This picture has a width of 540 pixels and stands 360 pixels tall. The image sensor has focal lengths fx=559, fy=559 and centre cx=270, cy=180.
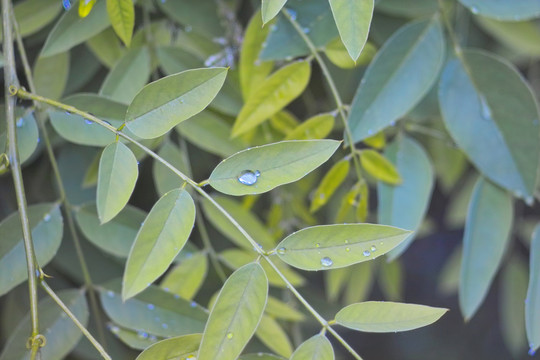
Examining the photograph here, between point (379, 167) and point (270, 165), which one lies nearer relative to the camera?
point (270, 165)

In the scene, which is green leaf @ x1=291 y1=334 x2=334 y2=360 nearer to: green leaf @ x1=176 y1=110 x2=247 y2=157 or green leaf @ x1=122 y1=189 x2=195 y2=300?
→ green leaf @ x1=122 y1=189 x2=195 y2=300

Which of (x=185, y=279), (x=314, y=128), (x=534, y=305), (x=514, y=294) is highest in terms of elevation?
(x=314, y=128)

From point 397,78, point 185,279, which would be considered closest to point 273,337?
point 185,279

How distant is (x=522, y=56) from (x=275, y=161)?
2.45 feet

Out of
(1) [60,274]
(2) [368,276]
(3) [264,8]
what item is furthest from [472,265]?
(1) [60,274]

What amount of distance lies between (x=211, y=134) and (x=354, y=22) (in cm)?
28

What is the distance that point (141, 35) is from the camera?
716 millimetres

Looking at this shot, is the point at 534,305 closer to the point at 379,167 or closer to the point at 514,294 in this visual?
the point at 379,167

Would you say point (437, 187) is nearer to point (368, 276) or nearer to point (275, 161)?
point (368, 276)

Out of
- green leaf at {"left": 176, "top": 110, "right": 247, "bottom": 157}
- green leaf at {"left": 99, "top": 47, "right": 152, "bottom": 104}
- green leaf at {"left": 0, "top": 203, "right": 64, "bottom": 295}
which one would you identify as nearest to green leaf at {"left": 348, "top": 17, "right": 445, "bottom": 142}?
green leaf at {"left": 176, "top": 110, "right": 247, "bottom": 157}

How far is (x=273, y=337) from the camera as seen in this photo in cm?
66

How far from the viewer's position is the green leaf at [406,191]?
696 mm

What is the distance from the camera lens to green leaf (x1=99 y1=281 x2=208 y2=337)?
2.02ft

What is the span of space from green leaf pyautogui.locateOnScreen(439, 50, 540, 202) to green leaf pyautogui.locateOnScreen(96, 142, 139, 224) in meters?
0.41
